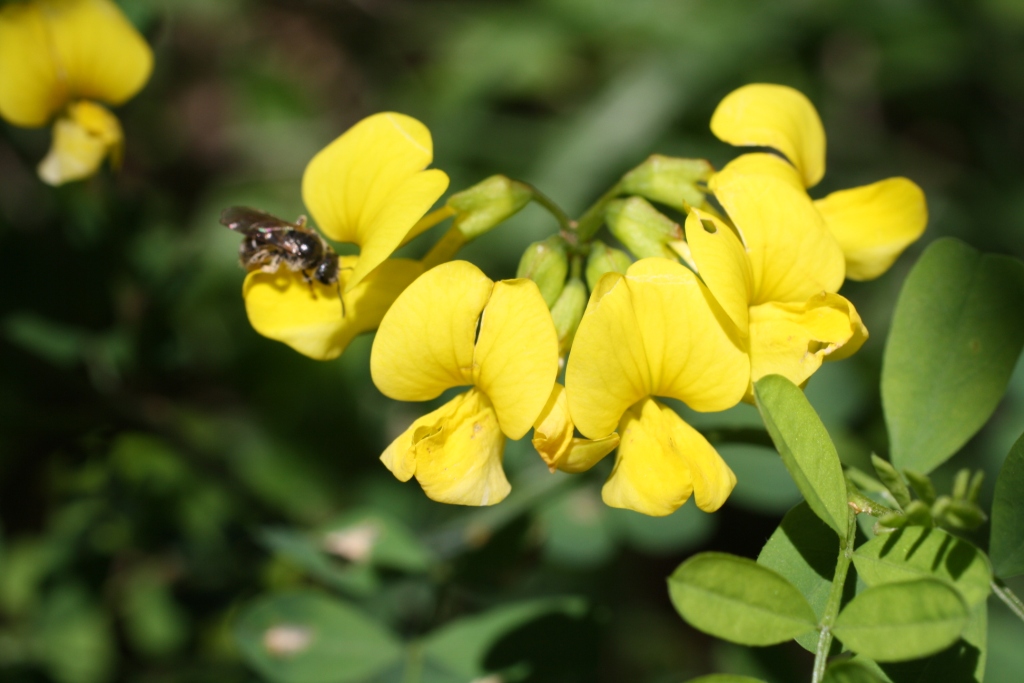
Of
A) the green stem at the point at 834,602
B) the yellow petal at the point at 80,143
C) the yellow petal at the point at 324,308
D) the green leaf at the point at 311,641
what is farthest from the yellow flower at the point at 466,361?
the yellow petal at the point at 80,143

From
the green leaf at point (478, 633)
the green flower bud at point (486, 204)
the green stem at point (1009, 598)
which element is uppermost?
the green flower bud at point (486, 204)

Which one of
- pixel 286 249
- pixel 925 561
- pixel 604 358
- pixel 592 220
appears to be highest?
pixel 286 249

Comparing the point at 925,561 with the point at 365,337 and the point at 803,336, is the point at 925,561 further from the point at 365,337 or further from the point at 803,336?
the point at 365,337

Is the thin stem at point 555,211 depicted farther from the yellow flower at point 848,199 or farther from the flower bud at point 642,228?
the yellow flower at point 848,199

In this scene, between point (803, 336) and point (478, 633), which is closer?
point (803, 336)

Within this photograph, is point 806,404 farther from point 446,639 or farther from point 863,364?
point 863,364

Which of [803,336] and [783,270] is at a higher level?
Answer: [783,270]

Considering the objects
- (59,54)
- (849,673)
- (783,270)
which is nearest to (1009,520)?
(849,673)

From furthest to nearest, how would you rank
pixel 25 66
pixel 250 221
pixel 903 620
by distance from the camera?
1. pixel 25 66
2. pixel 250 221
3. pixel 903 620
